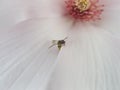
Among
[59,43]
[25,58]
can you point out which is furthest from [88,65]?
[25,58]

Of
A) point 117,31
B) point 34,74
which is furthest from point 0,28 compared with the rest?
point 117,31

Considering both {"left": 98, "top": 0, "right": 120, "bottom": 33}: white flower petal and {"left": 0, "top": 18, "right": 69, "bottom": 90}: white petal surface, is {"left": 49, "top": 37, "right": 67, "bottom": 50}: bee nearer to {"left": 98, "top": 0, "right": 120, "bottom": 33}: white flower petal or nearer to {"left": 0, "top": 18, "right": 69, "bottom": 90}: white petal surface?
{"left": 0, "top": 18, "right": 69, "bottom": 90}: white petal surface

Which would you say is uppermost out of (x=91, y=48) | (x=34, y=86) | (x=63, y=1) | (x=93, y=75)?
(x=63, y=1)

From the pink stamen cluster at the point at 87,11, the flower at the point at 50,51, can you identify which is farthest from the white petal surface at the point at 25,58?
the pink stamen cluster at the point at 87,11

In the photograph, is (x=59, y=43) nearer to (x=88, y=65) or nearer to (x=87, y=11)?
(x=88, y=65)

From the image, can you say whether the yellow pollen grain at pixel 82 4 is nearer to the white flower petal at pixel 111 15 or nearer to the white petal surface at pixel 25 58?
the white flower petal at pixel 111 15

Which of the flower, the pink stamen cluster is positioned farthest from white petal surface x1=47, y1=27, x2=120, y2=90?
the pink stamen cluster

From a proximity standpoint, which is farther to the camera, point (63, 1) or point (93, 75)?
point (63, 1)

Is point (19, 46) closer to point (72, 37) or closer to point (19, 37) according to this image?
point (19, 37)
